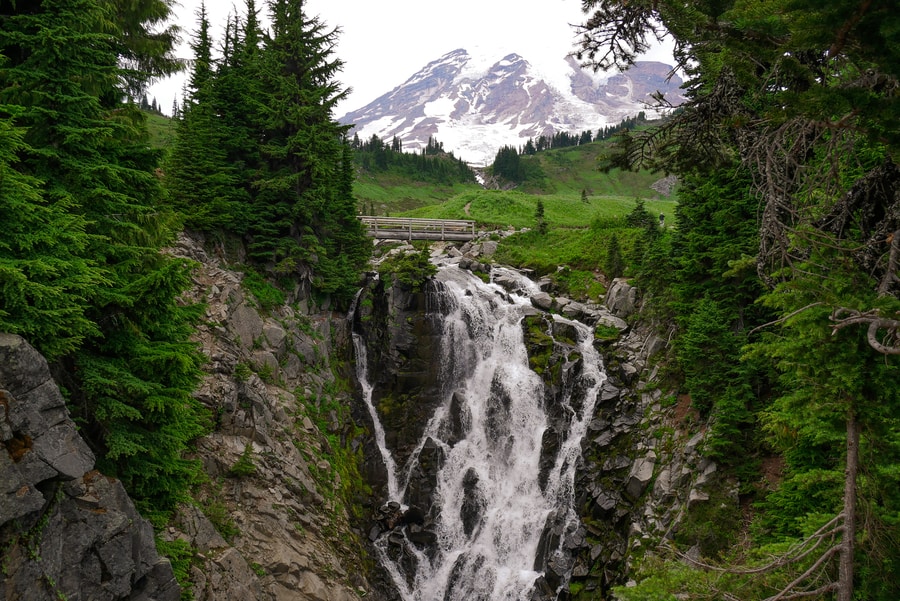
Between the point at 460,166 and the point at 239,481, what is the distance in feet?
349

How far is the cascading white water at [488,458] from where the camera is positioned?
21.4 meters

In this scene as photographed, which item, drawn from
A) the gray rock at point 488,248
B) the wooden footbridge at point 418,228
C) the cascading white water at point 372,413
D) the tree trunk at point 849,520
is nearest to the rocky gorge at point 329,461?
the cascading white water at point 372,413

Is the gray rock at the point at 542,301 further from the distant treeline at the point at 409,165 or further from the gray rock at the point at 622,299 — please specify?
the distant treeline at the point at 409,165

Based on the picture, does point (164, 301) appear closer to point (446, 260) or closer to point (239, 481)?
point (239, 481)

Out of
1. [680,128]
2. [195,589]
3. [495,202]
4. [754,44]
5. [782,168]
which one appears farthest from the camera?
[495,202]

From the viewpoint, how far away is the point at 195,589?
12477 millimetres

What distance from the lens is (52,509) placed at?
8.84 metres

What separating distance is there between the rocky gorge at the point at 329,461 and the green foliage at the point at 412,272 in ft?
1.42

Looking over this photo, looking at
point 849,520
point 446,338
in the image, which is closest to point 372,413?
point 446,338

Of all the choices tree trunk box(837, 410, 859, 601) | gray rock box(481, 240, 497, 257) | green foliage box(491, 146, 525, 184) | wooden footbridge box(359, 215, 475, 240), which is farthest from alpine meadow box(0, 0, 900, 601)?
green foliage box(491, 146, 525, 184)

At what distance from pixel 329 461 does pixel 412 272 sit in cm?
1227

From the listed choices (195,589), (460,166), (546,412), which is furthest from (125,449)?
(460,166)

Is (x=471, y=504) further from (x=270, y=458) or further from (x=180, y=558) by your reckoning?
(x=180, y=558)

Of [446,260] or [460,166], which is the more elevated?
[460,166]
